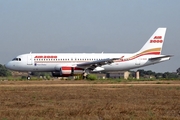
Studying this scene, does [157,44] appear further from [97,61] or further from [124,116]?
[124,116]

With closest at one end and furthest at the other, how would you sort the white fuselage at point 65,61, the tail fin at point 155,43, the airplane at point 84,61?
the airplane at point 84,61 < the white fuselage at point 65,61 < the tail fin at point 155,43

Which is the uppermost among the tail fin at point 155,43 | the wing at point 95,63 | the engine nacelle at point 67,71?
the tail fin at point 155,43

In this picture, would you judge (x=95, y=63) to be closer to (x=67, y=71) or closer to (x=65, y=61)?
(x=67, y=71)

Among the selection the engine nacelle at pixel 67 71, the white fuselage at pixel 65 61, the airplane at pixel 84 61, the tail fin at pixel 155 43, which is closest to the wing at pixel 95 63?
the airplane at pixel 84 61

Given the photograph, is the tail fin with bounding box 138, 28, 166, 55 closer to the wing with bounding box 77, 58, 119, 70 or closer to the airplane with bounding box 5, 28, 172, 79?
the airplane with bounding box 5, 28, 172, 79

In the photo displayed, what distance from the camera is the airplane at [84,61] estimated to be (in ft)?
191

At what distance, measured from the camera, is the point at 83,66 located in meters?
58.6

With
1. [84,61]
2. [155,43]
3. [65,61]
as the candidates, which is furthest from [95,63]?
[155,43]

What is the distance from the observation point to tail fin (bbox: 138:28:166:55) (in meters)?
61.5

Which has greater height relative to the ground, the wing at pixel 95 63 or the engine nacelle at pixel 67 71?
the wing at pixel 95 63

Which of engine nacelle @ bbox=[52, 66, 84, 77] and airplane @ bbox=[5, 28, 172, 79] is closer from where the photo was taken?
engine nacelle @ bbox=[52, 66, 84, 77]

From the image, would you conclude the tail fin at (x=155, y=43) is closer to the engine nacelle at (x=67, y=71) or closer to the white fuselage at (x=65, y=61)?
the white fuselage at (x=65, y=61)

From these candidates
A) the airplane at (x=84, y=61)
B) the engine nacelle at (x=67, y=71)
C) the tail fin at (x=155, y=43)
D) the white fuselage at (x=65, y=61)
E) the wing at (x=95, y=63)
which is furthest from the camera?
the tail fin at (x=155, y=43)

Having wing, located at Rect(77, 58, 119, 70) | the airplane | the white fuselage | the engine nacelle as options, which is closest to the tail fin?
the airplane
